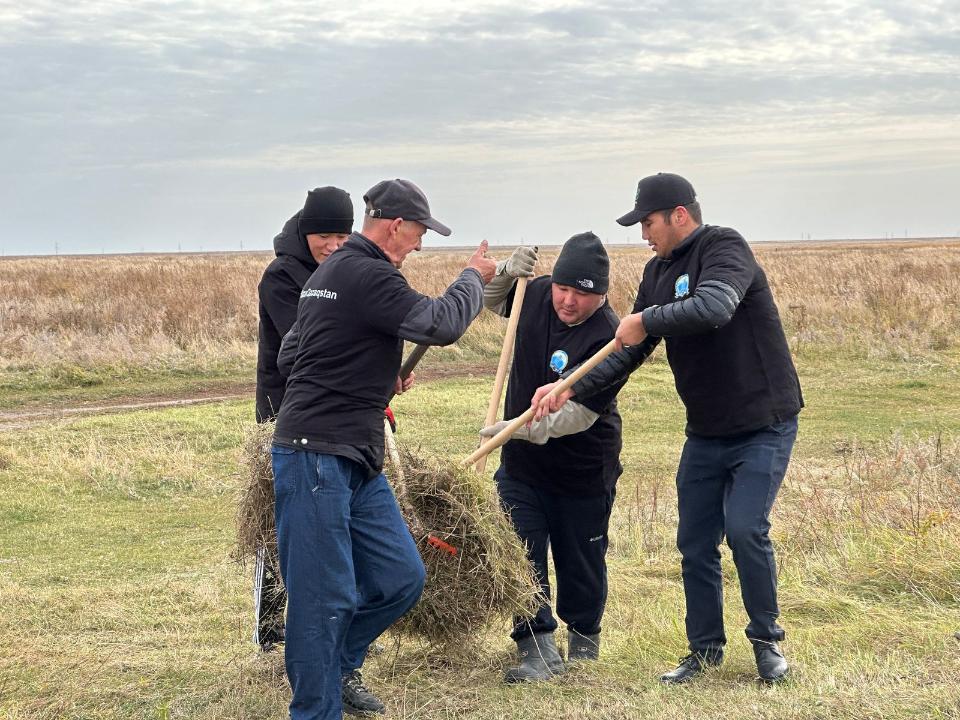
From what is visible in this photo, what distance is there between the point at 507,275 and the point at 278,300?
1044 millimetres

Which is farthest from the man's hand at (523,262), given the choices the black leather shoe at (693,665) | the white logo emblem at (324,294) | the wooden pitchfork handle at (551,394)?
the black leather shoe at (693,665)

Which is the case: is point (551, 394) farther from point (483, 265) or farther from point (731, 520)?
point (731, 520)

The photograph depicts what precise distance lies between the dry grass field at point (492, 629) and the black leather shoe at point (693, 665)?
0.07m

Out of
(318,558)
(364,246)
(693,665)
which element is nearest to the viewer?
(318,558)

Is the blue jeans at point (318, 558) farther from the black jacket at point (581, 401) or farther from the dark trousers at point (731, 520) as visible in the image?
the dark trousers at point (731, 520)

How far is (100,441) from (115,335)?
7047 millimetres

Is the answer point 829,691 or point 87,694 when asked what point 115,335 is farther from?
point 829,691

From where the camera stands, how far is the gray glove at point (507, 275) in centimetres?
470

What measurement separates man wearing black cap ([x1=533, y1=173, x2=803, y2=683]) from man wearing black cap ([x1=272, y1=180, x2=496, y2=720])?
89 cm

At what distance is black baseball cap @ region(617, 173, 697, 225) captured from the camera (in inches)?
169

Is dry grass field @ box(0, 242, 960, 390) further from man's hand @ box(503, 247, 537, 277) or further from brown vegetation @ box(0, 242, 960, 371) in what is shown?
man's hand @ box(503, 247, 537, 277)

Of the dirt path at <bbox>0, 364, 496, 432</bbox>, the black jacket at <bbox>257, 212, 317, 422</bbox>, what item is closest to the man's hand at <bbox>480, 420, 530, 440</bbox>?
the black jacket at <bbox>257, 212, 317, 422</bbox>

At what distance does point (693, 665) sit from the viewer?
4445 millimetres

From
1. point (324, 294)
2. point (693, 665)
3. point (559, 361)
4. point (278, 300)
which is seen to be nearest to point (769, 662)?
point (693, 665)
